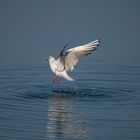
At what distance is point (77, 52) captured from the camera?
15289 millimetres

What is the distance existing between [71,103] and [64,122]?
75.8 inches

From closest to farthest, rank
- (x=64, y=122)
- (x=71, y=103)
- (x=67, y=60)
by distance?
(x=64, y=122) → (x=71, y=103) → (x=67, y=60)

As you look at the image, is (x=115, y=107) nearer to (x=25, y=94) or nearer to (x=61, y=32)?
(x=25, y=94)

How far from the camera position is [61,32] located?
24109 mm

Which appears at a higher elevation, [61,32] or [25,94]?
[61,32]

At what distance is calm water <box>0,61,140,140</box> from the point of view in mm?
11625

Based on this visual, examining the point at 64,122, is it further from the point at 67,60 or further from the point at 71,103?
the point at 67,60

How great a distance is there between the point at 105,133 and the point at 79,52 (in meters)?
4.02

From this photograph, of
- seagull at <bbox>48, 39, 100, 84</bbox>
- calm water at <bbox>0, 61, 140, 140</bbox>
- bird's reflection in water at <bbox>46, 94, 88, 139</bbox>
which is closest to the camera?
bird's reflection in water at <bbox>46, 94, 88, 139</bbox>

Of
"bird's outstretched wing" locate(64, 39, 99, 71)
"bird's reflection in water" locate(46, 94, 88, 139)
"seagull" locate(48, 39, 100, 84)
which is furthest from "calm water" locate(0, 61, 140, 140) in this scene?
"bird's outstretched wing" locate(64, 39, 99, 71)

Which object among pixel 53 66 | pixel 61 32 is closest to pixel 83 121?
pixel 53 66

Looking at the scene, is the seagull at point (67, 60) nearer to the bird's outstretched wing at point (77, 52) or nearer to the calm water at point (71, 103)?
the bird's outstretched wing at point (77, 52)

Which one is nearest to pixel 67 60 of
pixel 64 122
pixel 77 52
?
pixel 77 52

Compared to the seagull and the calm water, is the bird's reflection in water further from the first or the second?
the seagull
